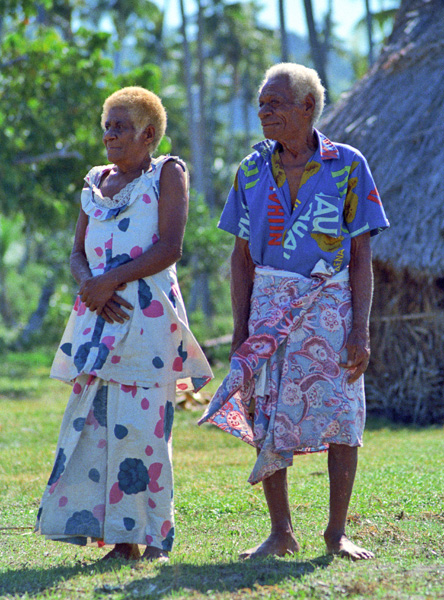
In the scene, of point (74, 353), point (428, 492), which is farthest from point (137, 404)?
point (428, 492)

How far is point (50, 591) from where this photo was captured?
300 centimetres

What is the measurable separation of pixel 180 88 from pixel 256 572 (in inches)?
1611

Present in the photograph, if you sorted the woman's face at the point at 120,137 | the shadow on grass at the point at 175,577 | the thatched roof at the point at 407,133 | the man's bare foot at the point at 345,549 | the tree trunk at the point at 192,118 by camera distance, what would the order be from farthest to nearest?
1. the tree trunk at the point at 192,118
2. the thatched roof at the point at 407,133
3. the woman's face at the point at 120,137
4. the man's bare foot at the point at 345,549
5. the shadow on grass at the point at 175,577

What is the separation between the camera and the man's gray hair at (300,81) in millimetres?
3543

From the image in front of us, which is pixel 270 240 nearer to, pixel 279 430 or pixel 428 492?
pixel 279 430

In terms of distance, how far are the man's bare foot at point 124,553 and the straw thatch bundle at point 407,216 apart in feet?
17.0

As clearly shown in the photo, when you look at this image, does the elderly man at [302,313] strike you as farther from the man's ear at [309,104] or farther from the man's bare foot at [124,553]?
the man's bare foot at [124,553]

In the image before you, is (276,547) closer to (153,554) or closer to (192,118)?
(153,554)

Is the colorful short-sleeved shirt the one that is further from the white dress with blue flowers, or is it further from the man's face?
the white dress with blue flowers

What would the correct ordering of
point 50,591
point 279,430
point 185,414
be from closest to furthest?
point 50,591 < point 279,430 < point 185,414

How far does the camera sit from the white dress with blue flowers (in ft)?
11.5

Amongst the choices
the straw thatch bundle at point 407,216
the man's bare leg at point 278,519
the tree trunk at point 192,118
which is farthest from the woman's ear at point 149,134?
the tree trunk at point 192,118

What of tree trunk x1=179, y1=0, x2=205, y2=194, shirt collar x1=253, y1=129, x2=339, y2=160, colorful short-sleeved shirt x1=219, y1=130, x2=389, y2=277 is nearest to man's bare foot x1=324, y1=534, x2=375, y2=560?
colorful short-sleeved shirt x1=219, y1=130, x2=389, y2=277

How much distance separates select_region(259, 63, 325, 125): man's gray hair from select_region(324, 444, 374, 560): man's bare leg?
1.47 meters
